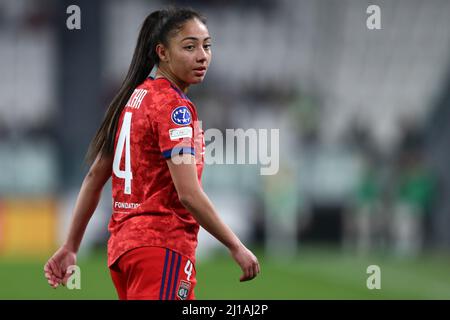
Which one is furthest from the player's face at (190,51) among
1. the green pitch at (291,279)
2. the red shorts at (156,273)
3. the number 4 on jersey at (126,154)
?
the green pitch at (291,279)

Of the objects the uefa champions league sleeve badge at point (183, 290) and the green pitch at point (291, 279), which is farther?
the green pitch at point (291, 279)

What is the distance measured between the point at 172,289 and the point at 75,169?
1283 centimetres

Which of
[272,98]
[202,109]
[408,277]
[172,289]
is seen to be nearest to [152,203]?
[172,289]

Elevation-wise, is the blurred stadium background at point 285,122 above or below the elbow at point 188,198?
below

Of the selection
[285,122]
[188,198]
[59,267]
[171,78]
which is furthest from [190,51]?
[285,122]

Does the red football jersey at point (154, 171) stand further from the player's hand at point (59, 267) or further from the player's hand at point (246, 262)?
the player's hand at point (59, 267)

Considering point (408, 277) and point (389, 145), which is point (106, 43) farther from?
point (408, 277)

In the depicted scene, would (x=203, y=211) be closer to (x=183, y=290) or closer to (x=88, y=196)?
(x=183, y=290)

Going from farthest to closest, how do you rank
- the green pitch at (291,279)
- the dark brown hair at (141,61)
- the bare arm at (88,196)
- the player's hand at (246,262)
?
the green pitch at (291,279), the bare arm at (88,196), the dark brown hair at (141,61), the player's hand at (246,262)

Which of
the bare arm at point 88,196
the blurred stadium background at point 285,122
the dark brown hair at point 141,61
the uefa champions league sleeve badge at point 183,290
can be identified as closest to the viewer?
the uefa champions league sleeve badge at point 183,290

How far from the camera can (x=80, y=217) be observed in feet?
12.8

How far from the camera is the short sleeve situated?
3451 mm

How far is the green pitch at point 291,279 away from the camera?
9227mm

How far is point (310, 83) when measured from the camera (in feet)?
59.9
